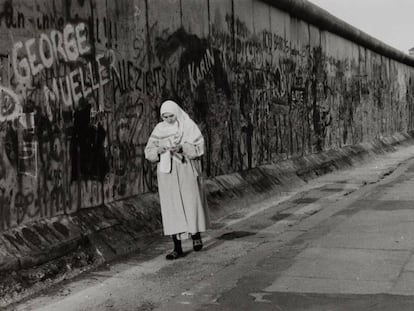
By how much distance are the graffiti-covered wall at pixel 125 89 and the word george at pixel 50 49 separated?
15 mm

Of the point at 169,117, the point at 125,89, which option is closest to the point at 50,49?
the point at 169,117

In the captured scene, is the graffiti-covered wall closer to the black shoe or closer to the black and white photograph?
the black and white photograph

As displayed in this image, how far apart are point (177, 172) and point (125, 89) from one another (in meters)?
1.56

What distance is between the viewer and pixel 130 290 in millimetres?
5789

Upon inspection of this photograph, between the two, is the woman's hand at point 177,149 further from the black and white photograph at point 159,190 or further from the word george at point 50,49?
the word george at point 50,49

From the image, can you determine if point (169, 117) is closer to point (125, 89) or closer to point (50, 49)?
point (125, 89)

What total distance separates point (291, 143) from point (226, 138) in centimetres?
387

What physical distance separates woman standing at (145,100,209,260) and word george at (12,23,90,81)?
3.65 ft

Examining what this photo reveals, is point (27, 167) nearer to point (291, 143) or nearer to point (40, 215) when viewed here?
point (40, 215)

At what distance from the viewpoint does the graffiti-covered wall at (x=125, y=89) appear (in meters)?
6.33

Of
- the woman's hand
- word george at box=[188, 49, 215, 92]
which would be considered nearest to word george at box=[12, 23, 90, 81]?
the woman's hand

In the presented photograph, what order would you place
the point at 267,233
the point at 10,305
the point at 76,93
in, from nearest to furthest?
the point at 10,305 → the point at 76,93 → the point at 267,233

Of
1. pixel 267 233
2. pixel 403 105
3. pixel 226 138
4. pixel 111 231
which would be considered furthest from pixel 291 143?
pixel 403 105

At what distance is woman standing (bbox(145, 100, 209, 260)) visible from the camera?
709 cm
